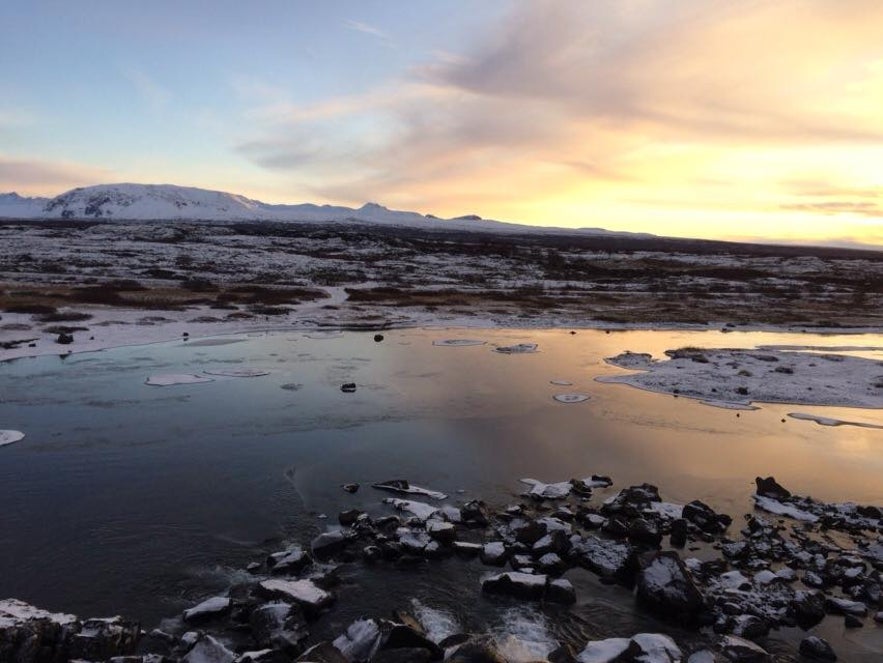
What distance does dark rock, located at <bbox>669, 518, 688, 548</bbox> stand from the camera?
1161 centimetres

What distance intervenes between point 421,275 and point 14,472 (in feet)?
193

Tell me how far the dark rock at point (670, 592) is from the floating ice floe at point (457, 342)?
882 inches

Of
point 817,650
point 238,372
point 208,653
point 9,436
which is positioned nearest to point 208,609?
point 208,653

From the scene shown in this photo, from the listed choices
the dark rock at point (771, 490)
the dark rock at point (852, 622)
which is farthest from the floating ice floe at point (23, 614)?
the dark rock at point (771, 490)

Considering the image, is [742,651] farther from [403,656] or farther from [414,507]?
[414,507]

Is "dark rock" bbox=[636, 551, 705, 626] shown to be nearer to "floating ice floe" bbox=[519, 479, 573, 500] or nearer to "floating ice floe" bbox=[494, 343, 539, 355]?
"floating ice floe" bbox=[519, 479, 573, 500]

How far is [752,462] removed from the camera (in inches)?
625

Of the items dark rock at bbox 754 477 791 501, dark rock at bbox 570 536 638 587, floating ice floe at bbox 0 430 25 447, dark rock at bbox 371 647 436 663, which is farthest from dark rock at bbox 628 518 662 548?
floating ice floe at bbox 0 430 25 447

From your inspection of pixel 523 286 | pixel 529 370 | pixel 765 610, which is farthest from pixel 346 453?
pixel 523 286

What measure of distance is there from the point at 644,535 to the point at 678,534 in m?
0.68

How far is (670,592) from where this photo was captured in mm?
9391

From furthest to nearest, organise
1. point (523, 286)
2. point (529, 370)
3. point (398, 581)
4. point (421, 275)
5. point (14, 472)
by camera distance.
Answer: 1. point (421, 275)
2. point (523, 286)
3. point (529, 370)
4. point (14, 472)
5. point (398, 581)

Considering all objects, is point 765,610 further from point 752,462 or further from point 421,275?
point 421,275

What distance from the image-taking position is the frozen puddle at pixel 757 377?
22.6 m
